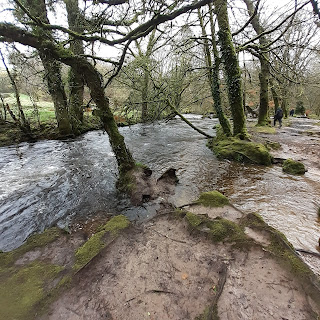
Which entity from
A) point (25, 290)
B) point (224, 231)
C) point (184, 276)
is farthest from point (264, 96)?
point (25, 290)

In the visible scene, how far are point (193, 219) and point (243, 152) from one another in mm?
5108

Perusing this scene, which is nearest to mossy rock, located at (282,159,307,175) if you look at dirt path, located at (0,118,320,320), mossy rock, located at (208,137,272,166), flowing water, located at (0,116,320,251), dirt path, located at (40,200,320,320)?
flowing water, located at (0,116,320,251)

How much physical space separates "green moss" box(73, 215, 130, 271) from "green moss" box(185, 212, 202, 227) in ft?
3.64

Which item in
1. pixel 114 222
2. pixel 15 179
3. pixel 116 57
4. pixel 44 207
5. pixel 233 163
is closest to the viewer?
pixel 114 222

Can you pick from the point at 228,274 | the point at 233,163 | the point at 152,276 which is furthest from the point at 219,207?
the point at 233,163

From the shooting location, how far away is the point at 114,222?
3504mm

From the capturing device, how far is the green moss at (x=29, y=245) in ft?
9.27

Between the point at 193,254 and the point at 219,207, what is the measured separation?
135cm

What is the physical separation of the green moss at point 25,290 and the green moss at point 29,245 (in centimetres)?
37

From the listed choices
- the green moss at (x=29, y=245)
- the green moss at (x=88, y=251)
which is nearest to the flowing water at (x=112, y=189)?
the green moss at (x=29, y=245)

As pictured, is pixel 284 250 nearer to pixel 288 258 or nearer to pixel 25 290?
pixel 288 258

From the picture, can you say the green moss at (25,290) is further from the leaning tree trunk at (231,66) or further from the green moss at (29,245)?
the leaning tree trunk at (231,66)

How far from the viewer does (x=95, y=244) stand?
296 cm

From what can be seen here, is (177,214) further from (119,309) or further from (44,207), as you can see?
(44,207)
